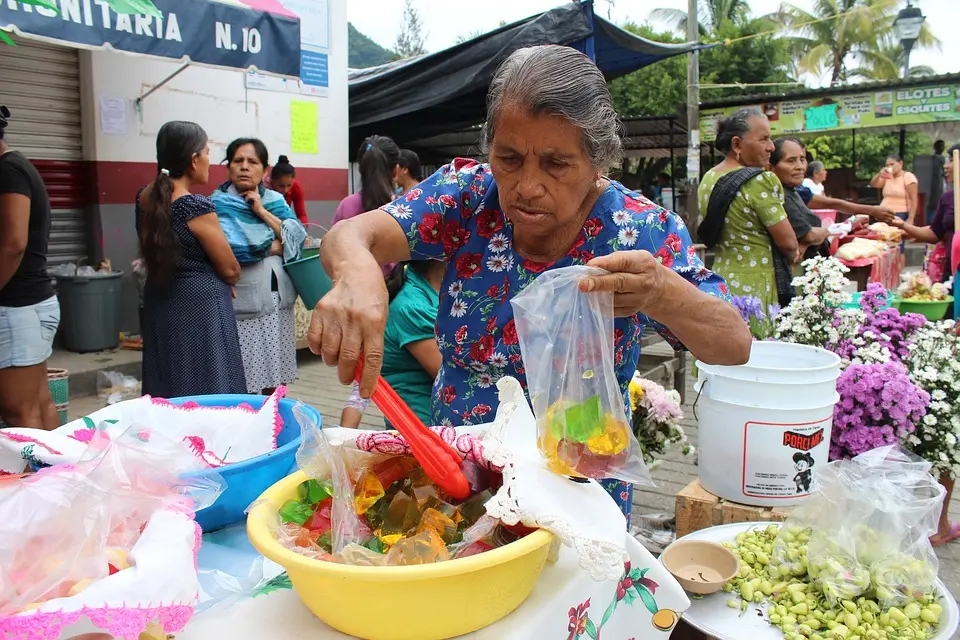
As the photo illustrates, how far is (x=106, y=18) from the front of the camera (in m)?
4.11

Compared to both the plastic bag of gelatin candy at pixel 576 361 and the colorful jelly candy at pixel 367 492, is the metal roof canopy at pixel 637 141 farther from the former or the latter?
the colorful jelly candy at pixel 367 492

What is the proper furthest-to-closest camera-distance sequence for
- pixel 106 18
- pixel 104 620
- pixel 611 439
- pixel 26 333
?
pixel 106 18
pixel 26 333
pixel 611 439
pixel 104 620

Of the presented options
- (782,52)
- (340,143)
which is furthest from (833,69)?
(340,143)

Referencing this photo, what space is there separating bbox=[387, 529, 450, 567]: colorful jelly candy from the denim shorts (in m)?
3.24

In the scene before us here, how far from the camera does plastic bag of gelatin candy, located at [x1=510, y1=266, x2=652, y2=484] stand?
122cm

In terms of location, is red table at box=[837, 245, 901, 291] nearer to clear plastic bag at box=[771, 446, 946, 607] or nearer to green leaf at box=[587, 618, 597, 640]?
clear plastic bag at box=[771, 446, 946, 607]

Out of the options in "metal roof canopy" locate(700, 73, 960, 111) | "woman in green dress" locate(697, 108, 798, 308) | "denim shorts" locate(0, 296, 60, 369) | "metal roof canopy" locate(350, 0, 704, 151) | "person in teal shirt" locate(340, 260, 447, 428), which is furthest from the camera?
"metal roof canopy" locate(700, 73, 960, 111)

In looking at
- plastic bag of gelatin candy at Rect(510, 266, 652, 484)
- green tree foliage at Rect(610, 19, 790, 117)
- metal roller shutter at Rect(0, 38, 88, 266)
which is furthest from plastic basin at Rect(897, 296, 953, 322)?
green tree foliage at Rect(610, 19, 790, 117)

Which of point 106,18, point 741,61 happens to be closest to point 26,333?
point 106,18

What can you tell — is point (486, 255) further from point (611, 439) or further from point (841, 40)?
point (841, 40)

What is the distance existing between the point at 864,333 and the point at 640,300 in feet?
6.84

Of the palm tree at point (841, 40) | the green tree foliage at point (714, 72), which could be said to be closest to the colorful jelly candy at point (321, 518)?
the green tree foliage at point (714, 72)

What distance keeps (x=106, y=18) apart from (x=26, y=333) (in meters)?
1.93

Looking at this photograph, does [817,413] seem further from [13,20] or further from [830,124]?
[830,124]
